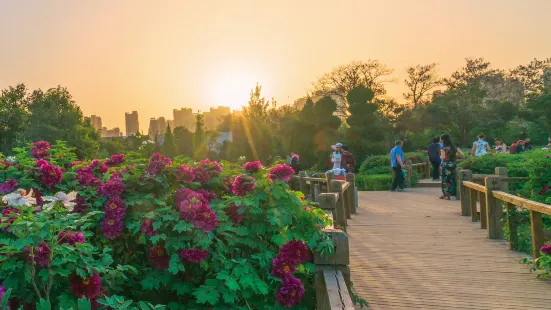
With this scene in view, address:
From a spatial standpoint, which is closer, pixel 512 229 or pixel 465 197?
pixel 512 229

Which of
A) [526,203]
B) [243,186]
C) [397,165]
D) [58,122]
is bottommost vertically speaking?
[526,203]

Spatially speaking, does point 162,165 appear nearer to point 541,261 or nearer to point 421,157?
point 541,261

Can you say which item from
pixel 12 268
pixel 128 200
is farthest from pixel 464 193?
pixel 12 268

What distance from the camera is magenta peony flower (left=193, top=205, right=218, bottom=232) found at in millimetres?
3406

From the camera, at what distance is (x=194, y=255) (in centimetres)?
334

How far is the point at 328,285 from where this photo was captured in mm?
3215

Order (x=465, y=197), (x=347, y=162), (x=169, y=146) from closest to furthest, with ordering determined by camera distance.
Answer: (x=465, y=197)
(x=347, y=162)
(x=169, y=146)

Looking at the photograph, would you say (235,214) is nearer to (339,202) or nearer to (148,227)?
(148,227)

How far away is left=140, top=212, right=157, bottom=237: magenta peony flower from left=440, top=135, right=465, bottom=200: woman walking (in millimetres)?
9312

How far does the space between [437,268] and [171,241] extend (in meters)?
3.42

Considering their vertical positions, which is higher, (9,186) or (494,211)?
(9,186)

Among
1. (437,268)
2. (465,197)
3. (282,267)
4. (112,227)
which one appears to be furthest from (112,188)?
(465,197)

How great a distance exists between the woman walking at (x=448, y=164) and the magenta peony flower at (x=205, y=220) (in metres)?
9.13

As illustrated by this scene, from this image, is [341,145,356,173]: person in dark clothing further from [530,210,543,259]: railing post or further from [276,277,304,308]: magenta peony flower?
[276,277,304,308]: magenta peony flower
